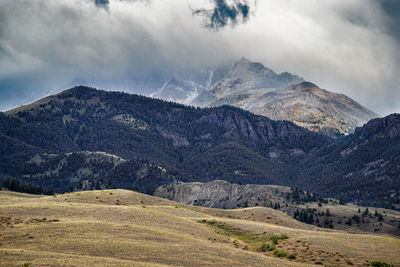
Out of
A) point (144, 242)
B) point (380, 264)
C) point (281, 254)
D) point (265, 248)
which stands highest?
point (144, 242)

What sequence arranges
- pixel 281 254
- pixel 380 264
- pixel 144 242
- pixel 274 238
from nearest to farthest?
pixel 144 242
pixel 380 264
pixel 281 254
pixel 274 238

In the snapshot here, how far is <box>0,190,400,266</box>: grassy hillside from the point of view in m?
50.5

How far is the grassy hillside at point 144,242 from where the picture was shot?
1989 inches

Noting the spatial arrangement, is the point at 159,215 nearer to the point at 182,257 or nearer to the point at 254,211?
the point at 182,257

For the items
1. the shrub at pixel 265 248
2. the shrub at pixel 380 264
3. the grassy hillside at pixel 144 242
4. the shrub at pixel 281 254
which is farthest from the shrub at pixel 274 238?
the shrub at pixel 380 264

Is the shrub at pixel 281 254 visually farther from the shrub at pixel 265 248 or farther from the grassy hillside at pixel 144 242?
the shrub at pixel 265 248

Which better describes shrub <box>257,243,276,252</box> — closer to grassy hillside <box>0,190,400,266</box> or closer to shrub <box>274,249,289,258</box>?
grassy hillside <box>0,190,400,266</box>

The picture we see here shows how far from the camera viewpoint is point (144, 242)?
59.3 m

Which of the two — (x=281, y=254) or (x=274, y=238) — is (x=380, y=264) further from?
(x=274, y=238)

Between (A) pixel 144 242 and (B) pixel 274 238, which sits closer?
(A) pixel 144 242

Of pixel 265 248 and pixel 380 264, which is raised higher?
pixel 380 264

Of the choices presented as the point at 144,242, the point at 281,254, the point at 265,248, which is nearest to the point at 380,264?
the point at 281,254

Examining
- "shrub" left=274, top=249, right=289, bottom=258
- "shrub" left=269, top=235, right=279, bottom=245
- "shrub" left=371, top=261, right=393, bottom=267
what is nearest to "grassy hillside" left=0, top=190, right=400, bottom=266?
"shrub" left=274, top=249, right=289, bottom=258

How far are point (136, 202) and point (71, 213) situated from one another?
47.6m
